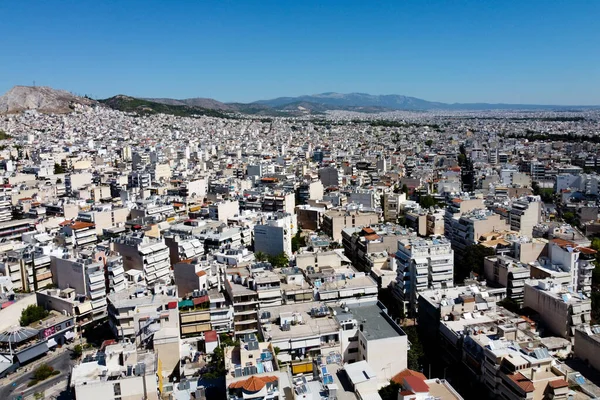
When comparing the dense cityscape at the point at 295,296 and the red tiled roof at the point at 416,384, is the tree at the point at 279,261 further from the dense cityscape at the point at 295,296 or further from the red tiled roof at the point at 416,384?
the red tiled roof at the point at 416,384

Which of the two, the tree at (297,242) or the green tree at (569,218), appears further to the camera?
the green tree at (569,218)

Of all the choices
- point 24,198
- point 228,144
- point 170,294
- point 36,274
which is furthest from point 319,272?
point 228,144

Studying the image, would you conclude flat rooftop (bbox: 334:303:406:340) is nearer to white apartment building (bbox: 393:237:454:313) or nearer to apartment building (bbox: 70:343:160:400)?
white apartment building (bbox: 393:237:454:313)

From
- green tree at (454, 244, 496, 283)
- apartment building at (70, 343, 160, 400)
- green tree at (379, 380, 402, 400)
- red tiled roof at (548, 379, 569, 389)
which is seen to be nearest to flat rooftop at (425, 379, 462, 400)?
green tree at (379, 380, 402, 400)

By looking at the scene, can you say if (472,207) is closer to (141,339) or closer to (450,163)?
(141,339)

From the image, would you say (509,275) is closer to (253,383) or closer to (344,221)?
(344,221)

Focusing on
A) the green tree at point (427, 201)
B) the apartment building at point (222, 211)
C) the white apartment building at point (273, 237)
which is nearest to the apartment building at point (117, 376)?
the white apartment building at point (273, 237)
